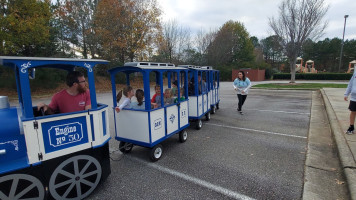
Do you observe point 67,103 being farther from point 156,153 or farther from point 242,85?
point 242,85

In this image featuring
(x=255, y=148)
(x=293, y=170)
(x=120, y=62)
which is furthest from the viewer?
(x=120, y=62)

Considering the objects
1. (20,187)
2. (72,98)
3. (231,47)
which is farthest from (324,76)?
(20,187)

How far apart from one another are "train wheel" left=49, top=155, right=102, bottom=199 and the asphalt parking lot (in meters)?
0.20

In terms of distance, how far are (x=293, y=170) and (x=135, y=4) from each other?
2190 centimetres

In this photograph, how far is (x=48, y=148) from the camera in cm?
243

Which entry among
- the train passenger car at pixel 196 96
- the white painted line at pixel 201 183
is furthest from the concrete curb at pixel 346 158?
the train passenger car at pixel 196 96

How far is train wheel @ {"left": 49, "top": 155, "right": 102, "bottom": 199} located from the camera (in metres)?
2.57

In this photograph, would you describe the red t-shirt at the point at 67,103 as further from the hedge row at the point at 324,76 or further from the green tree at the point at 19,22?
the hedge row at the point at 324,76

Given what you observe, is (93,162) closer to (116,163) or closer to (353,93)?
(116,163)

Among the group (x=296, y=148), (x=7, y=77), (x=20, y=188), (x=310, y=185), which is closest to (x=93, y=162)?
(x=20, y=188)

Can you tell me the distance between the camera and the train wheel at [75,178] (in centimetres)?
257

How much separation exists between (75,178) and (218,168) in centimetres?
248

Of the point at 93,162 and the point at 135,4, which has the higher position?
the point at 135,4

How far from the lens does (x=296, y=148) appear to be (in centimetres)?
442
